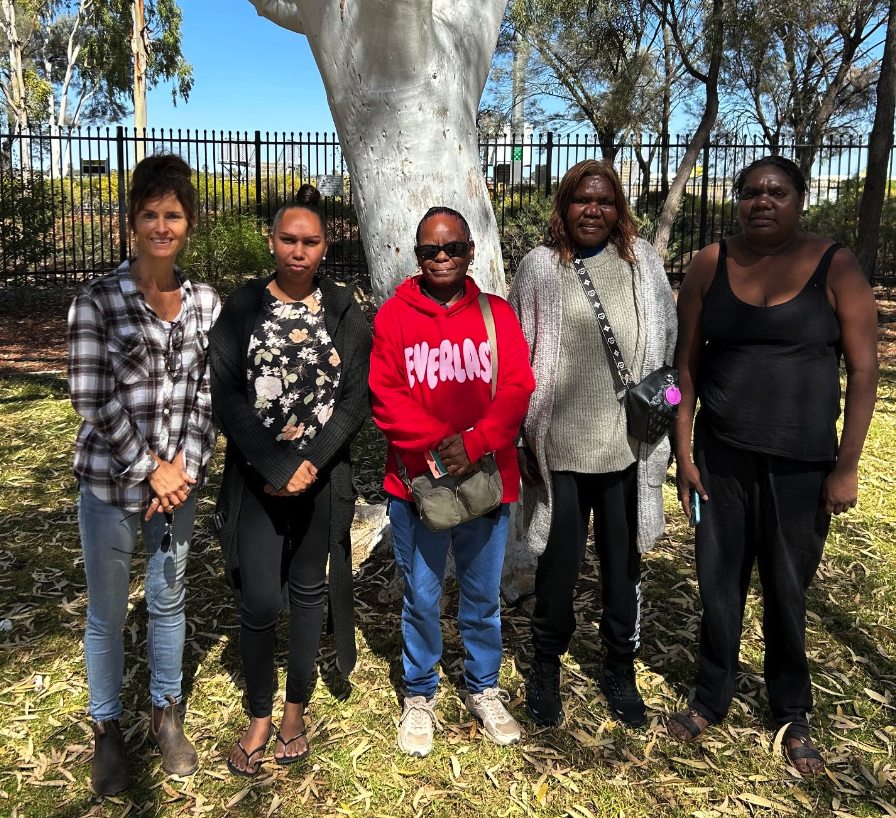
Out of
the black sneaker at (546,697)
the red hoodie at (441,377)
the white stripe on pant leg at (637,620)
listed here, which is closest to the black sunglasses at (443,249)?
the red hoodie at (441,377)

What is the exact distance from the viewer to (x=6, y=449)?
19.9 feet

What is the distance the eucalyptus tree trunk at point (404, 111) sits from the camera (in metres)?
3.21

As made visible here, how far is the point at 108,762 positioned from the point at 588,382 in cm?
208

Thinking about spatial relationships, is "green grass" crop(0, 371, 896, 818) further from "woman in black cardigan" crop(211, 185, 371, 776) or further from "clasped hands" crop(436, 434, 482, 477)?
"clasped hands" crop(436, 434, 482, 477)

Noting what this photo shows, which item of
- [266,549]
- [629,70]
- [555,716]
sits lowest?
[555,716]

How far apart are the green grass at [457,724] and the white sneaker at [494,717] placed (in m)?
0.05

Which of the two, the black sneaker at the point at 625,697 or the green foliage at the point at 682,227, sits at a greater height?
the green foliage at the point at 682,227

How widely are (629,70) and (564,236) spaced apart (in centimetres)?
1625

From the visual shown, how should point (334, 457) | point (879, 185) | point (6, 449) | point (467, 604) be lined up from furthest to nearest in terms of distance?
point (879, 185), point (6, 449), point (467, 604), point (334, 457)

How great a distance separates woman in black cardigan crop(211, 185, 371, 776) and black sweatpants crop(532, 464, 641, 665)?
0.74 metres

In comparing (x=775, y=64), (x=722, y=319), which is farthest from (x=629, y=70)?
(x=722, y=319)

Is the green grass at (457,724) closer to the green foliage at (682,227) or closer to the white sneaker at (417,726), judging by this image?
the white sneaker at (417,726)

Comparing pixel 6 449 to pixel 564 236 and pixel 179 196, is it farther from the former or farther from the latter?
pixel 564 236

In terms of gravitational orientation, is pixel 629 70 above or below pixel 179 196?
Answer: above
